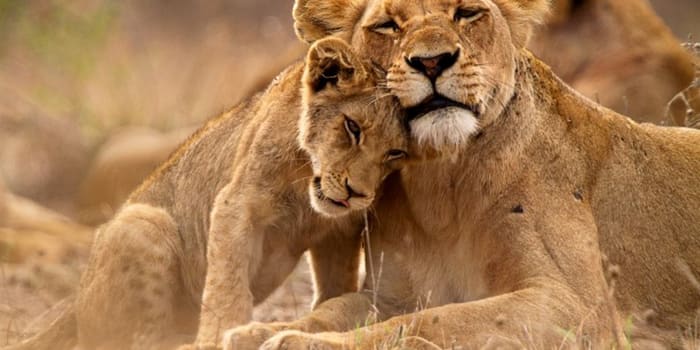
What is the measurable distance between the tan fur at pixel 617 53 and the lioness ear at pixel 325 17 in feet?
13.9

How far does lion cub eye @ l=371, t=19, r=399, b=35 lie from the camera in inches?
207

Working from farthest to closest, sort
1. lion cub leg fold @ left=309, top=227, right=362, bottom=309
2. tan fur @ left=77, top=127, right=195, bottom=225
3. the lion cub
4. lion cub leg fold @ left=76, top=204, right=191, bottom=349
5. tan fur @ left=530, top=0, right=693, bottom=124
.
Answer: tan fur @ left=77, top=127, right=195, bottom=225 < tan fur @ left=530, top=0, right=693, bottom=124 < lion cub leg fold @ left=76, top=204, right=191, bottom=349 < lion cub leg fold @ left=309, top=227, right=362, bottom=309 < the lion cub

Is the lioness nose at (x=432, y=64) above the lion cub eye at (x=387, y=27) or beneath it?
beneath

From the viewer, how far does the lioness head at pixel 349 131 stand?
5180 millimetres

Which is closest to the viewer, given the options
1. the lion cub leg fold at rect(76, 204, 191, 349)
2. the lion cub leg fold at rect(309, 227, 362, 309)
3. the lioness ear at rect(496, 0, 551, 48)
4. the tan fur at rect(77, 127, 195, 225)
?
the lioness ear at rect(496, 0, 551, 48)

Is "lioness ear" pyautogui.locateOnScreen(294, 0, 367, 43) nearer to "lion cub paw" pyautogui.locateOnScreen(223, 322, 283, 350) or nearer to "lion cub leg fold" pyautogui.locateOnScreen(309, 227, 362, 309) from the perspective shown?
"lion cub leg fold" pyautogui.locateOnScreen(309, 227, 362, 309)

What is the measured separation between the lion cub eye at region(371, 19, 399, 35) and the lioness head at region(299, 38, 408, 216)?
123 mm

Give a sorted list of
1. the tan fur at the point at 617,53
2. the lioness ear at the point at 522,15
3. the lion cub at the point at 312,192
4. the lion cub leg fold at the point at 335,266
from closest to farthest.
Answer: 1. the lion cub at the point at 312,192
2. the lioness ear at the point at 522,15
3. the lion cub leg fold at the point at 335,266
4. the tan fur at the point at 617,53

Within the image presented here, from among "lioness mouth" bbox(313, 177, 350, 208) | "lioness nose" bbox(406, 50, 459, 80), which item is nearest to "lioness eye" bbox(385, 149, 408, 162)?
"lioness mouth" bbox(313, 177, 350, 208)

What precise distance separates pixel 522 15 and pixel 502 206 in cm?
76

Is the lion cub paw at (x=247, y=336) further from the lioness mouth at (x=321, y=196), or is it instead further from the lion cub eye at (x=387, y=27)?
the lion cub eye at (x=387, y=27)

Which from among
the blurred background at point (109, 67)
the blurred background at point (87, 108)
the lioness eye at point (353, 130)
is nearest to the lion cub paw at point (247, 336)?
the lioness eye at point (353, 130)

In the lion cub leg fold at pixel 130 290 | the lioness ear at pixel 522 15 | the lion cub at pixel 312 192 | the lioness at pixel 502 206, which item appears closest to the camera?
the lioness at pixel 502 206

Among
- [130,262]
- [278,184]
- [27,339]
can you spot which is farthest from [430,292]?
[27,339]
